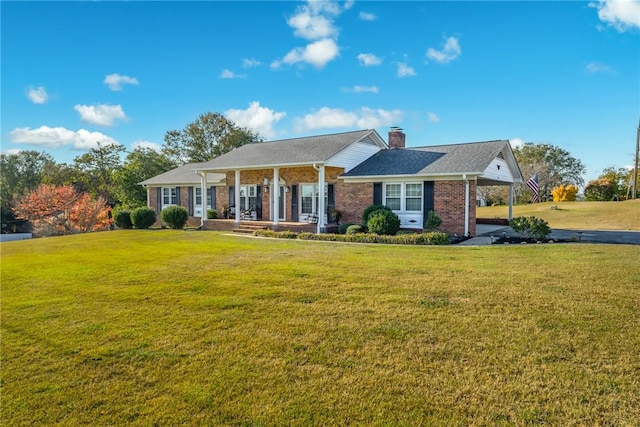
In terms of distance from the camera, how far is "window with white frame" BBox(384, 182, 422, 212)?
16.5m

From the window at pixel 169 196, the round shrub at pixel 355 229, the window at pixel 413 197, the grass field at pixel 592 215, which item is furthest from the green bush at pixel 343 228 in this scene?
the window at pixel 169 196

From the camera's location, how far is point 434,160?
17156 mm

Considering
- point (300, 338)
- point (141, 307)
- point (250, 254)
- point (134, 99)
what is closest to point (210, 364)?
point (300, 338)

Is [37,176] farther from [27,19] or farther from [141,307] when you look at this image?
[141,307]

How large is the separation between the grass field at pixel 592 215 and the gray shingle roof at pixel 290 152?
14.0 m

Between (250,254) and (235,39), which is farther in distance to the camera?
(235,39)

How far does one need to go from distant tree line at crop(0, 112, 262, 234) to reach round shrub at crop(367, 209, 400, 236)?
2347 cm

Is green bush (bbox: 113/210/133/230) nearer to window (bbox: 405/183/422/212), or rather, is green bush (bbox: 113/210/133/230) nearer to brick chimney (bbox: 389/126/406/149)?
brick chimney (bbox: 389/126/406/149)

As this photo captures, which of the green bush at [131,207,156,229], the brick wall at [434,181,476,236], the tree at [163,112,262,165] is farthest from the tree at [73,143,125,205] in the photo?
the brick wall at [434,181,476,236]

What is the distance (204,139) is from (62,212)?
19013mm

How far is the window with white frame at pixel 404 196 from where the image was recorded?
16500 mm

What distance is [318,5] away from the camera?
44.7ft

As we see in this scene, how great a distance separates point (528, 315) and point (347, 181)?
13.3m

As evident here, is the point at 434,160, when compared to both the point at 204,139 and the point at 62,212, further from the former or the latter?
the point at 204,139
